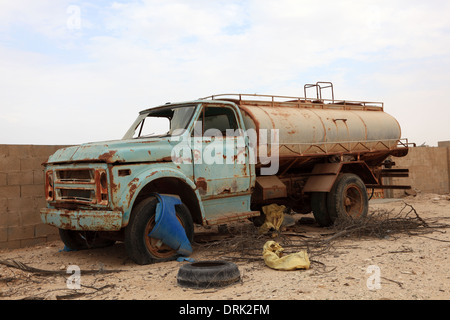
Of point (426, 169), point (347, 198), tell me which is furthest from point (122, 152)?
point (426, 169)

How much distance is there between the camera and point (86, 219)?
5.43 metres

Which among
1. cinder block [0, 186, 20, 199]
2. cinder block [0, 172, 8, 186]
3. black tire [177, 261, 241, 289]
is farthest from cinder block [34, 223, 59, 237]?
black tire [177, 261, 241, 289]

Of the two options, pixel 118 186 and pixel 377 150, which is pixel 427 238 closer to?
pixel 377 150

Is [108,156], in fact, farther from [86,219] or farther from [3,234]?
[3,234]

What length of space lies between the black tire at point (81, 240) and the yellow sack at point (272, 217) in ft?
8.84

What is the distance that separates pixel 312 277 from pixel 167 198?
211cm

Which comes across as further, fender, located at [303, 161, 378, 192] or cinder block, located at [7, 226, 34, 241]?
fender, located at [303, 161, 378, 192]

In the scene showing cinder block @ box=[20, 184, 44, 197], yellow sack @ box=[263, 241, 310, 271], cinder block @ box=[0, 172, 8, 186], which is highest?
cinder block @ box=[0, 172, 8, 186]

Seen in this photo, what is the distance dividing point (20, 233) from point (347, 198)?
20.1 ft

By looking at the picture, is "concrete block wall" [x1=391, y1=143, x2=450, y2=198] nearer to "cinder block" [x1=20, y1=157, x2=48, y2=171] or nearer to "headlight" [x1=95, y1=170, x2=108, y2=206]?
"cinder block" [x1=20, y1=157, x2=48, y2=171]

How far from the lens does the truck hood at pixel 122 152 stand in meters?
5.29

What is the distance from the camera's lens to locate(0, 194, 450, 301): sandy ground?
13.3 feet

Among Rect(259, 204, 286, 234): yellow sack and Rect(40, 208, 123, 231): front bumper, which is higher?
Rect(40, 208, 123, 231): front bumper

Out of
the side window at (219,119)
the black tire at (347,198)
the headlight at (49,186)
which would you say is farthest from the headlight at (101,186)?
the black tire at (347,198)
